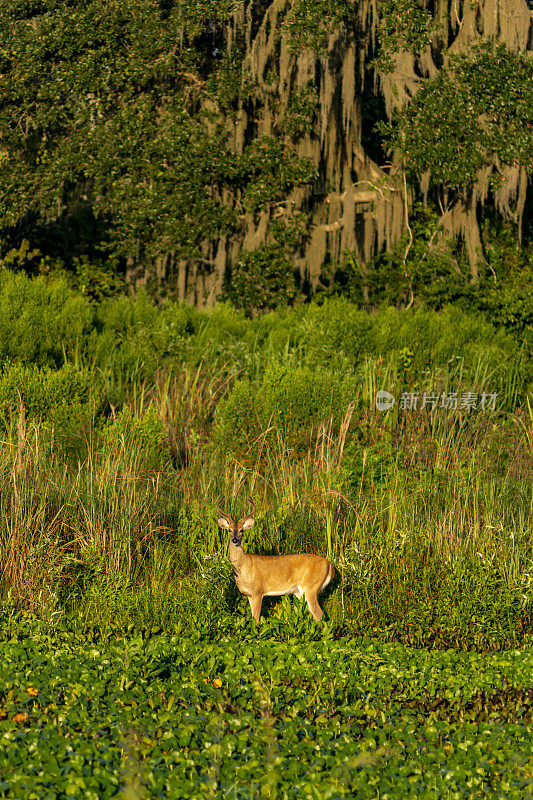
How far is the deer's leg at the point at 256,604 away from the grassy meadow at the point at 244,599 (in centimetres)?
10

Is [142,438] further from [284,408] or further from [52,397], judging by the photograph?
[52,397]

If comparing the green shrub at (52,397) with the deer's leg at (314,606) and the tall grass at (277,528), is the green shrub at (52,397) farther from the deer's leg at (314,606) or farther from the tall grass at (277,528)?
the deer's leg at (314,606)

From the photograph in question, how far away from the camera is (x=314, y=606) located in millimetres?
5750

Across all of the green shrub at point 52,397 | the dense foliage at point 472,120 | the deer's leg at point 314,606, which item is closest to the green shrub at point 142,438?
the green shrub at point 52,397

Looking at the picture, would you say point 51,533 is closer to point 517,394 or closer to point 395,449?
point 395,449

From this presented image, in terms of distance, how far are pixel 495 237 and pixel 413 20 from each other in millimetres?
4174

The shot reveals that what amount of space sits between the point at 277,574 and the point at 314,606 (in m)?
0.31

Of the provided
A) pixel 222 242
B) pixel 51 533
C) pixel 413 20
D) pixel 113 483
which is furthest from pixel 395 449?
pixel 413 20

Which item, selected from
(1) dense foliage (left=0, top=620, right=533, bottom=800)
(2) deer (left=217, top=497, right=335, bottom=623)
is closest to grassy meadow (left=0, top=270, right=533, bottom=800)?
(1) dense foliage (left=0, top=620, right=533, bottom=800)

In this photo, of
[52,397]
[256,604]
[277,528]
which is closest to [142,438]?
[52,397]

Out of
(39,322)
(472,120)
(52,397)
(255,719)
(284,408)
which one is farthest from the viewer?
(472,120)

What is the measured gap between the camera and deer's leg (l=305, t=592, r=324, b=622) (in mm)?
5715

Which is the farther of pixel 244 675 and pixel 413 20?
pixel 413 20

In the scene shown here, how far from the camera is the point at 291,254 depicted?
16.3m
